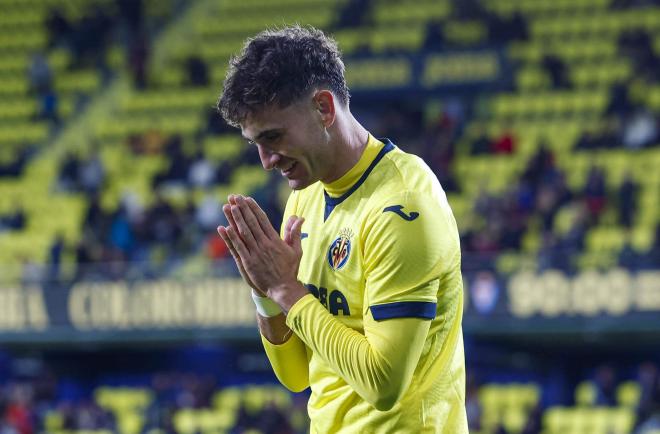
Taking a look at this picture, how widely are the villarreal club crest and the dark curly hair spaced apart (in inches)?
14.9

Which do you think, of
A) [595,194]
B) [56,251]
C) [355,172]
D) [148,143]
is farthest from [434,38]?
[355,172]

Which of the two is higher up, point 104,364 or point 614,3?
point 614,3

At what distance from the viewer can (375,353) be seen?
304 centimetres

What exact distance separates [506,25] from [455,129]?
2.02m

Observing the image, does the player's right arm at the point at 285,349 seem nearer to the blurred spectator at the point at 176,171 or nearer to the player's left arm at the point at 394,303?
the player's left arm at the point at 394,303

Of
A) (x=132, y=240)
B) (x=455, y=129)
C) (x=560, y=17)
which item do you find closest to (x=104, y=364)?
(x=132, y=240)

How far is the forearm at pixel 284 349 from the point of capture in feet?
11.7

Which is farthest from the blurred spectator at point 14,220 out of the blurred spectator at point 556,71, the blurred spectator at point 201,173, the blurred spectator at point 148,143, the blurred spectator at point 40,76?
the blurred spectator at point 556,71

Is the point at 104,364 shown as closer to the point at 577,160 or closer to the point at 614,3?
the point at 577,160

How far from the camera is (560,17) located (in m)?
18.2

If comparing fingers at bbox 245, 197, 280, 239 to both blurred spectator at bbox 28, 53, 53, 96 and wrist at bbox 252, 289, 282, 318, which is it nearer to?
wrist at bbox 252, 289, 282, 318

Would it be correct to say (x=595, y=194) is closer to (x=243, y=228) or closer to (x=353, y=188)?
(x=353, y=188)

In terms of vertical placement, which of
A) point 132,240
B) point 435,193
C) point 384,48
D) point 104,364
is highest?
point 384,48

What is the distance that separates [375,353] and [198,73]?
1718 cm
